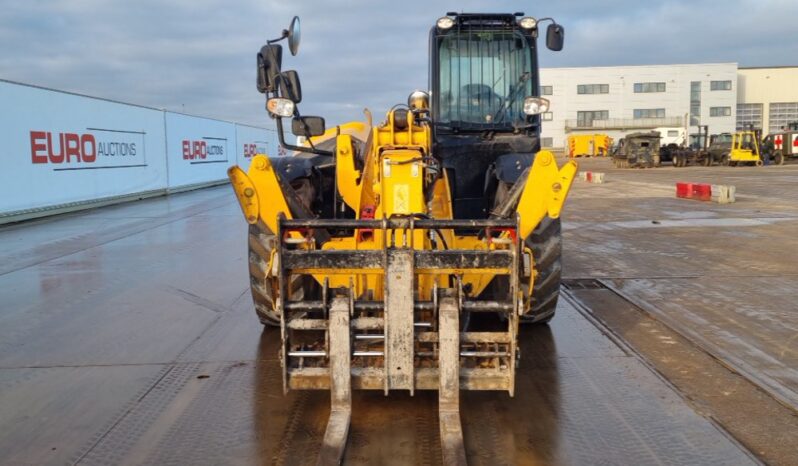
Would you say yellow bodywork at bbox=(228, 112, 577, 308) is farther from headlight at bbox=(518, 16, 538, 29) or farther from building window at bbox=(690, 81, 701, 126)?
building window at bbox=(690, 81, 701, 126)

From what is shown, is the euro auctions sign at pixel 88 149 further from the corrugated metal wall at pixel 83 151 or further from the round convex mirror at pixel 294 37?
the round convex mirror at pixel 294 37

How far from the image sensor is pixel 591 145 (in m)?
62.7

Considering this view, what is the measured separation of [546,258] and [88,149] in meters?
15.6

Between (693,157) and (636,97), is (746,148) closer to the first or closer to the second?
(693,157)

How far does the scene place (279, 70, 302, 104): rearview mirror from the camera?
461 cm

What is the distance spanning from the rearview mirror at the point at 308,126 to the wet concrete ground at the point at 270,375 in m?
1.79

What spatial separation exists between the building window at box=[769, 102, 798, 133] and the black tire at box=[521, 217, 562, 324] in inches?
3137

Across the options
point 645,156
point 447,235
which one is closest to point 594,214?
point 447,235

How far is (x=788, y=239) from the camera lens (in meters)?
11.1

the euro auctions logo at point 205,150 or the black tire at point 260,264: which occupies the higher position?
the euro auctions logo at point 205,150

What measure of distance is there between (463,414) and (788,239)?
9.51 meters

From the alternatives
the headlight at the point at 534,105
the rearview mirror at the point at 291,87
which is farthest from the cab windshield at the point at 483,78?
the rearview mirror at the point at 291,87

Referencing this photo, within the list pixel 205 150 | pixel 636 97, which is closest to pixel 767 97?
pixel 636 97

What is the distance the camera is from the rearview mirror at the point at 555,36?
22.4 feet
